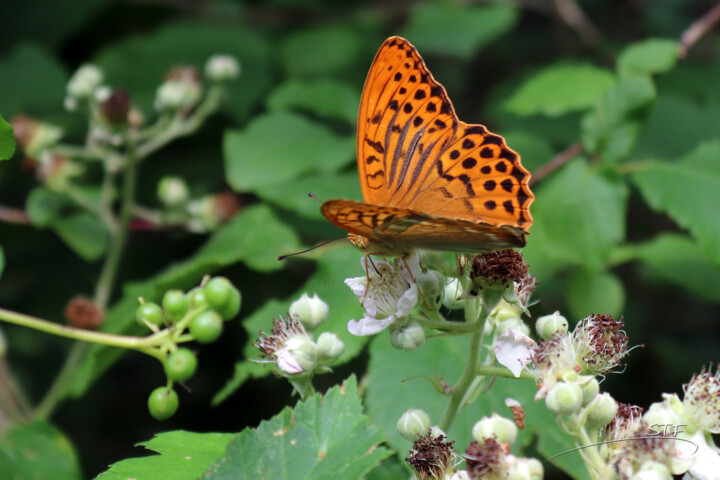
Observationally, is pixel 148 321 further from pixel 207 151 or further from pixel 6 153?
pixel 207 151

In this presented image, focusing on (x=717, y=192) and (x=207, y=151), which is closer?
(x=717, y=192)

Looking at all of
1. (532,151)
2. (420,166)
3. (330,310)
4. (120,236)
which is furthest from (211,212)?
(420,166)

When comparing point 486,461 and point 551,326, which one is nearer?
point 486,461

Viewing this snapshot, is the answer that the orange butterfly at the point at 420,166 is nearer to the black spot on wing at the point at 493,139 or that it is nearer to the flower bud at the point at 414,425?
the black spot on wing at the point at 493,139

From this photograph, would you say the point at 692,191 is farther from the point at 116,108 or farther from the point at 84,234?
the point at 84,234

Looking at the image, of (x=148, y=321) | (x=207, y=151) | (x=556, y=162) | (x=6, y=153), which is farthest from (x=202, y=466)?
(x=207, y=151)

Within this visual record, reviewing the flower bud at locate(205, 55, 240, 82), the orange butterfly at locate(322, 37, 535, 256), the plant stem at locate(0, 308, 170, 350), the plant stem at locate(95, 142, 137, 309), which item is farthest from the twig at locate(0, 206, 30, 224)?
the orange butterfly at locate(322, 37, 535, 256)

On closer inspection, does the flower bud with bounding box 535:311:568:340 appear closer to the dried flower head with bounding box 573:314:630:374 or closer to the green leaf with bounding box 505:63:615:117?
the dried flower head with bounding box 573:314:630:374
